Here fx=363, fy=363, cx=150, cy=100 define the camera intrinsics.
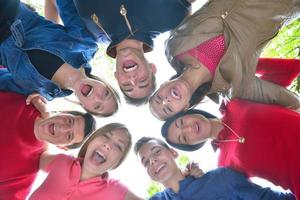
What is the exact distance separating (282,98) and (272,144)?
417 mm

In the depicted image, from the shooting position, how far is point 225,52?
7.23 ft

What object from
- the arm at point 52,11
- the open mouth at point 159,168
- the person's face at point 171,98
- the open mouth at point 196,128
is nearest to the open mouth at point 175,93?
the person's face at point 171,98

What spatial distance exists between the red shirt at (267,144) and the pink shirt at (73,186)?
774 mm

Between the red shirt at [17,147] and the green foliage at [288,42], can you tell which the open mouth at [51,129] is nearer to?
the red shirt at [17,147]

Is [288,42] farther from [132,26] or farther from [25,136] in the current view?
[25,136]

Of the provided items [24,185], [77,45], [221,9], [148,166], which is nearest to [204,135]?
[148,166]

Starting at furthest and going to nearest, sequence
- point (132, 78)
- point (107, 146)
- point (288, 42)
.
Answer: point (288, 42) < point (107, 146) < point (132, 78)

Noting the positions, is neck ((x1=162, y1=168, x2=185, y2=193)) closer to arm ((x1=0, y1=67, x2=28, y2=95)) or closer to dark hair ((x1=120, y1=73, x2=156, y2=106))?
dark hair ((x1=120, y1=73, x2=156, y2=106))

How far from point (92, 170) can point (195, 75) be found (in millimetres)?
916

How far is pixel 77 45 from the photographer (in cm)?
240

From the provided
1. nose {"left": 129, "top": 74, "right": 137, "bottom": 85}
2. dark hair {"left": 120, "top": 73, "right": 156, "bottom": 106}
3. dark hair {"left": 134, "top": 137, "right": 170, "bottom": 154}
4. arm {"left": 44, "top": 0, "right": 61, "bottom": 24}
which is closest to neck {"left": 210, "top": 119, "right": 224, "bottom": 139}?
dark hair {"left": 134, "top": 137, "right": 170, "bottom": 154}

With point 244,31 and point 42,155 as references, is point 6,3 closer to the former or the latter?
point 42,155

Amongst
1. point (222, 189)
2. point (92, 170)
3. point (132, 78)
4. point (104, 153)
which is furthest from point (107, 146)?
point (222, 189)

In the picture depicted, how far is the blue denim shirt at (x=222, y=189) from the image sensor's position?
79.9 inches
